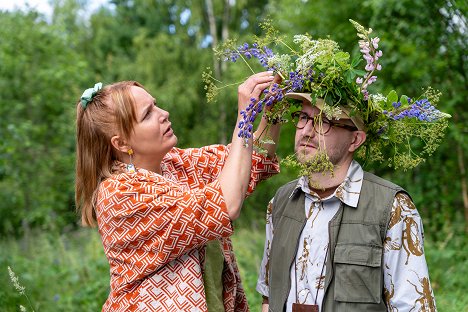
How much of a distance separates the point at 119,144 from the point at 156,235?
481 mm

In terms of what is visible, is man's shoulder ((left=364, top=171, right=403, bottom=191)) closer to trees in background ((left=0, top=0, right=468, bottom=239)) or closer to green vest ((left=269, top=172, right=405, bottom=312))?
green vest ((left=269, top=172, right=405, bottom=312))

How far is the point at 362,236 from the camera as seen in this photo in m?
2.75

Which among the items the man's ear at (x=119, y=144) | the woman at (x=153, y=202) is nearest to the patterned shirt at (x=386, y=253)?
the woman at (x=153, y=202)

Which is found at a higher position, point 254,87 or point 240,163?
point 254,87

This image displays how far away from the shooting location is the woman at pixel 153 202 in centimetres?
281

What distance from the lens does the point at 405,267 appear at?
267cm

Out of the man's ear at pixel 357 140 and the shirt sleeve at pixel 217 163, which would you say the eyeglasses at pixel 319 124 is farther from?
the shirt sleeve at pixel 217 163

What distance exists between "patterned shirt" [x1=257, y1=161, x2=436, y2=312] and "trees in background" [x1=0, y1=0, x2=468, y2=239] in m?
0.90

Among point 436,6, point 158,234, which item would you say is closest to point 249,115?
point 158,234

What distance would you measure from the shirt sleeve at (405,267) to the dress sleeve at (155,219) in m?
0.67

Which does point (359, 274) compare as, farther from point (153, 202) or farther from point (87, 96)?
point (87, 96)

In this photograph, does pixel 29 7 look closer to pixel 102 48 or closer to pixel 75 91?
pixel 75 91

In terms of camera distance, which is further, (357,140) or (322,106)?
(357,140)

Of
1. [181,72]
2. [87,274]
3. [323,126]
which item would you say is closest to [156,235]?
[323,126]
